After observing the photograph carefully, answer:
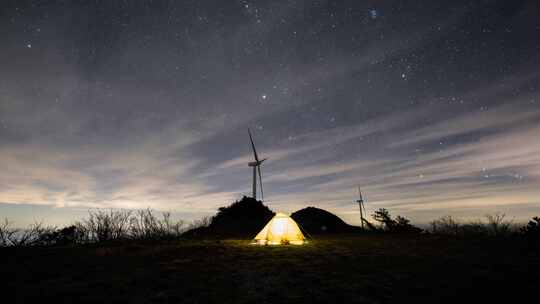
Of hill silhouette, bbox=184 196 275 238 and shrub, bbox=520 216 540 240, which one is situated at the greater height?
hill silhouette, bbox=184 196 275 238

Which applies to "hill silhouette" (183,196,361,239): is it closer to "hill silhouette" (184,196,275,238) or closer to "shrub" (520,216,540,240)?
"hill silhouette" (184,196,275,238)

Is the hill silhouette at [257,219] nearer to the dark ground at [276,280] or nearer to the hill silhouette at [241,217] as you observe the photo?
the hill silhouette at [241,217]

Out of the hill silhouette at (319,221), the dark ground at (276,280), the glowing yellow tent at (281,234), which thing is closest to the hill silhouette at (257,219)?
the hill silhouette at (319,221)

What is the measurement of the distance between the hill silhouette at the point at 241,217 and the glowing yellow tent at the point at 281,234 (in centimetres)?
1184

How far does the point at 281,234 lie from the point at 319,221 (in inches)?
739

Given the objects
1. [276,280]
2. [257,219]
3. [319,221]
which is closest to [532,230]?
[276,280]

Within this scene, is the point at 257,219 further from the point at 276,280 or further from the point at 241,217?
the point at 276,280

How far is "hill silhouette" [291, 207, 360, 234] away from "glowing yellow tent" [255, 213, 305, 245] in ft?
45.7

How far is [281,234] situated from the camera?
42.5 ft

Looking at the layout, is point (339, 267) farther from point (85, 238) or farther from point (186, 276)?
point (85, 238)

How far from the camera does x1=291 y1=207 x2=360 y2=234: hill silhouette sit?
27556 mm

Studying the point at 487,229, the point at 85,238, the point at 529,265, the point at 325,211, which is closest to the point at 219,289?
the point at 529,265

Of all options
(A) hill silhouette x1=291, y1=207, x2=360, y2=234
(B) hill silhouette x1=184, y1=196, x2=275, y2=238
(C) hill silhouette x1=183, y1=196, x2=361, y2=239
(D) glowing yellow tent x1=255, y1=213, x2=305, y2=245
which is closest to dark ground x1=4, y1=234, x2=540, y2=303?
(D) glowing yellow tent x1=255, y1=213, x2=305, y2=245

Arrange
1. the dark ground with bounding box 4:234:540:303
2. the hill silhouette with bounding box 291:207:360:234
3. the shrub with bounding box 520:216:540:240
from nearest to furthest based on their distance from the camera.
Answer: the dark ground with bounding box 4:234:540:303 < the shrub with bounding box 520:216:540:240 < the hill silhouette with bounding box 291:207:360:234
